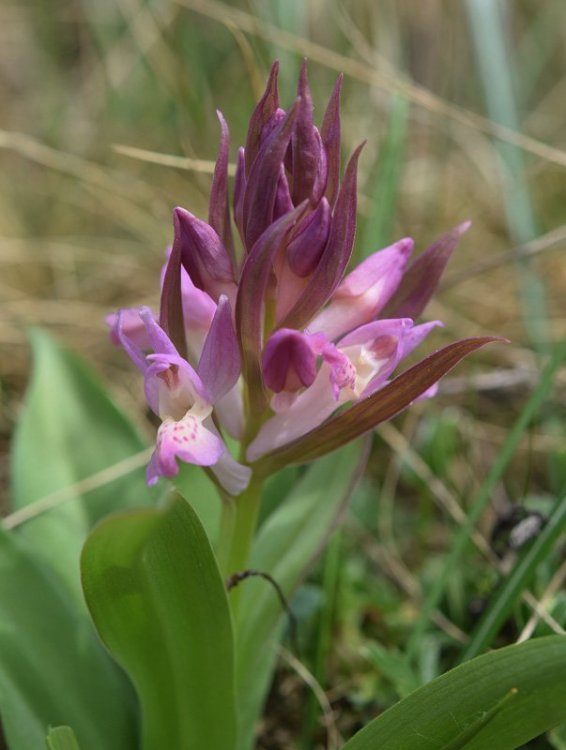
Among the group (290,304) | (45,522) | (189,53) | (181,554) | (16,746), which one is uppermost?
(189,53)

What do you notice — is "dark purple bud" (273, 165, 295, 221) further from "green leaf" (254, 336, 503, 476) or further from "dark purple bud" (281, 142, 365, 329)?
"green leaf" (254, 336, 503, 476)

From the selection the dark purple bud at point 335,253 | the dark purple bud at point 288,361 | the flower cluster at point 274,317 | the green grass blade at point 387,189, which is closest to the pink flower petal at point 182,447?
the flower cluster at point 274,317

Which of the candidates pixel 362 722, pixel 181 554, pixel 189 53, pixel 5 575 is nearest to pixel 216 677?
pixel 181 554

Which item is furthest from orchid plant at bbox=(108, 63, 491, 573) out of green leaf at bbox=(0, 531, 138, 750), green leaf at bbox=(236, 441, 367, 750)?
green leaf at bbox=(0, 531, 138, 750)

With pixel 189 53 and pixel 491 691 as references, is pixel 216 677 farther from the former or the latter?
pixel 189 53

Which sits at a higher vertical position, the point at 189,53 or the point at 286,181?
the point at 189,53

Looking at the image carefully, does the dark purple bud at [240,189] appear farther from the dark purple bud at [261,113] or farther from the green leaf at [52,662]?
the green leaf at [52,662]

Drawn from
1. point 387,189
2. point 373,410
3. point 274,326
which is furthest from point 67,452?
point 387,189
